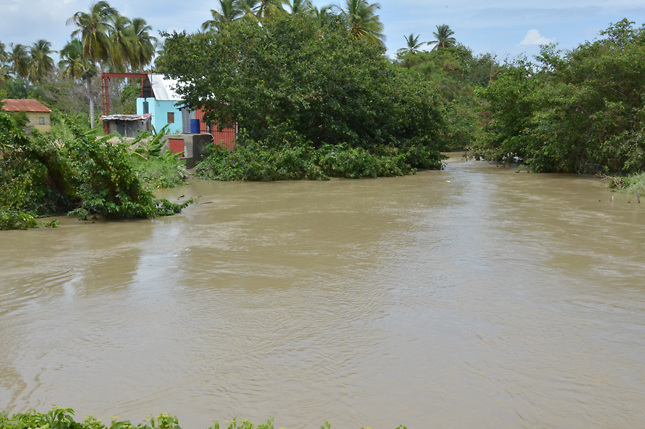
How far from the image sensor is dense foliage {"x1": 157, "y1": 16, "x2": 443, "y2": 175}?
70.3 ft

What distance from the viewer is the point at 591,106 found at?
19.3m

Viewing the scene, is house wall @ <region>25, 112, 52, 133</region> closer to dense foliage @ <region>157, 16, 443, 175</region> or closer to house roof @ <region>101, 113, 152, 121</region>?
house roof @ <region>101, 113, 152, 121</region>

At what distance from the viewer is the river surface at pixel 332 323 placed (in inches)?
156

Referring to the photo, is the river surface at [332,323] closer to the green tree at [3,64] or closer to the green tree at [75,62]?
the green tree at [75,62]

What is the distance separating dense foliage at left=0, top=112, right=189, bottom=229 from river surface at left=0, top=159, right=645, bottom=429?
28.0 inches

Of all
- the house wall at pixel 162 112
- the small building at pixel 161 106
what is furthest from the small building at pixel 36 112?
the house wall at pixel 162 112

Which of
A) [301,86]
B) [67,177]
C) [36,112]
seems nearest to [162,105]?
[36,112]

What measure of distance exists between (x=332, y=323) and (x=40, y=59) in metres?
66.5

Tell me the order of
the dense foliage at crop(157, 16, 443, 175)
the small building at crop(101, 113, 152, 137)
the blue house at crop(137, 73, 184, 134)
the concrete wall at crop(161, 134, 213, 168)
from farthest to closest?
the blue house at crop(137, 73, 184, 134) → the small building at crop(101, 113, 152, 137) → the concrete wall at crop(161, 134, 213, 168) → the dense foliage at crop(157, 16, 443, 175)

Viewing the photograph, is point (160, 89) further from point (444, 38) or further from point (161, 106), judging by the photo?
point (444, 38)

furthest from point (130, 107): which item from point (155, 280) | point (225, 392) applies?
point (225, 392)

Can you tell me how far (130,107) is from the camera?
52.3 metres

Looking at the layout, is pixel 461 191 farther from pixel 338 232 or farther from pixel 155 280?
pixel 155 280

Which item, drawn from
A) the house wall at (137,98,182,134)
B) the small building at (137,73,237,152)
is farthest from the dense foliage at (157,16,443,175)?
the house wall at (137,98,182,134)
